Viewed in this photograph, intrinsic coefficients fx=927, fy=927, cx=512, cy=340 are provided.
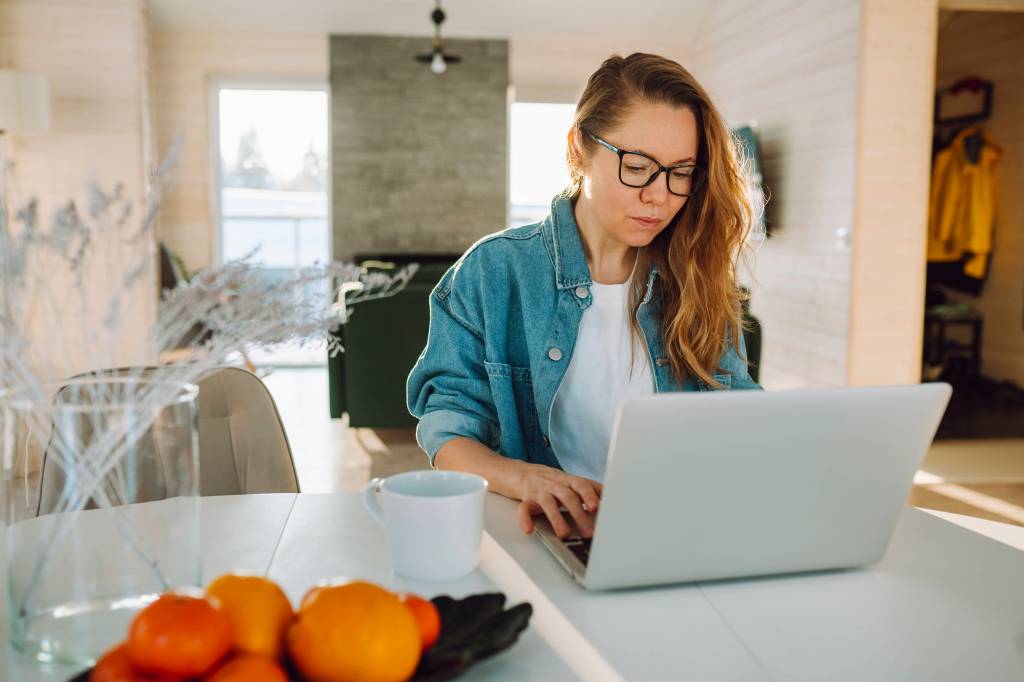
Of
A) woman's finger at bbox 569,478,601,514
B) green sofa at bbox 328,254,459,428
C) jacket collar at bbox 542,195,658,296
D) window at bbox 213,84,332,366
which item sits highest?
window at bbox 213,84,332,366

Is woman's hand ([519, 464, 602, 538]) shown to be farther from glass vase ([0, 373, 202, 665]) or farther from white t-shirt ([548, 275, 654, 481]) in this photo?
glass vase ([0, 373, 202, 665])

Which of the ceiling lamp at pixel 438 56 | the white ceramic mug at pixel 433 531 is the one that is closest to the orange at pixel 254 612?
the white ceramic mug at pixel 433 531

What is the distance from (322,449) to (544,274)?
3162mm

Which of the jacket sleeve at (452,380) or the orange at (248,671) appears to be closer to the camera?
the orange at (248,671)

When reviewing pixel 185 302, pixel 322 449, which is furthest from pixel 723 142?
pixel 322 449

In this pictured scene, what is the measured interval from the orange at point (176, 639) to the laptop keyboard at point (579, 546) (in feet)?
1.47

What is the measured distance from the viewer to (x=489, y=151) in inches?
281

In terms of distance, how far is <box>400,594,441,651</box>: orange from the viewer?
697 mm

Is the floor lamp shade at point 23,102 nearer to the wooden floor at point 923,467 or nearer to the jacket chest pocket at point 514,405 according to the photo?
the wooden floor at point 923,467

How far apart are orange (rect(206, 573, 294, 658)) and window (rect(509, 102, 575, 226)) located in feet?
22.4

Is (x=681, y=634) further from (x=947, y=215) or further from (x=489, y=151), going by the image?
(x=489, y=151)

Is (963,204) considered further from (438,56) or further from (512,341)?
(512,341)

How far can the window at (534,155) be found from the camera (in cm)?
745

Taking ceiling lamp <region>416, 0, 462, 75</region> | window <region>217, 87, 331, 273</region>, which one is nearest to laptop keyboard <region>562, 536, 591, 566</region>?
ceiling lamp <region>416, 0, 462, 75</region>
